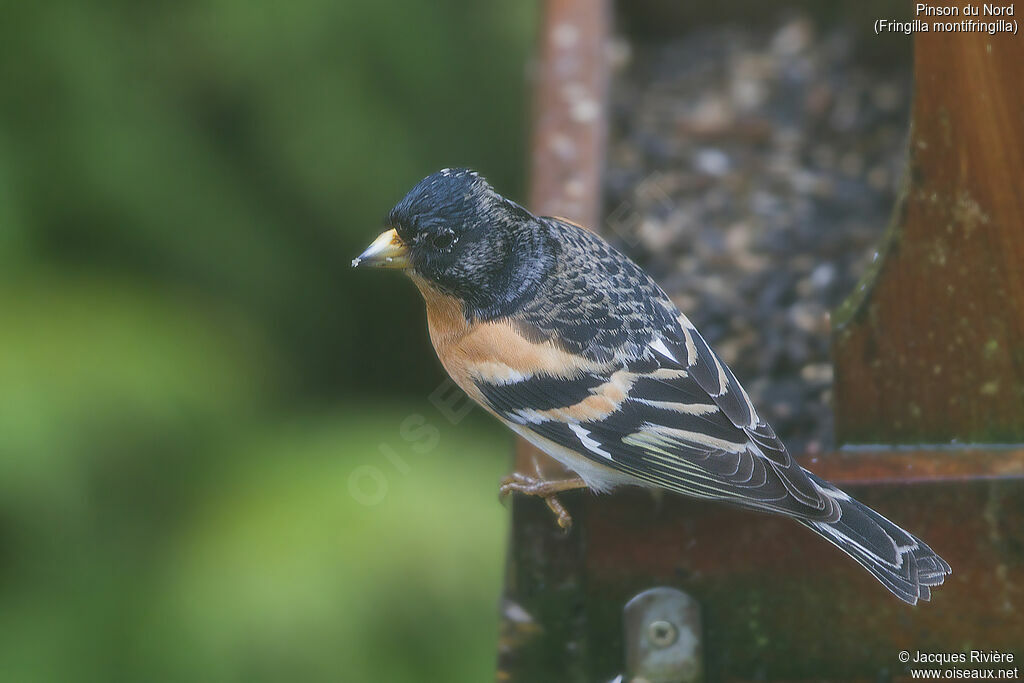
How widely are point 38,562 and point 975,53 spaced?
2213 millimetres

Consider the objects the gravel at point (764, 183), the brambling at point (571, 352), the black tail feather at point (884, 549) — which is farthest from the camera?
the gravel at point (764, 183)

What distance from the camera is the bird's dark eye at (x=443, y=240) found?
1584 millimetres

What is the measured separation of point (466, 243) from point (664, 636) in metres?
0.63

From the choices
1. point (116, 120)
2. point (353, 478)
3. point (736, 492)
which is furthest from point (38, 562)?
point (736, 492)

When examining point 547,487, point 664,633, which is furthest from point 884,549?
point 547,487

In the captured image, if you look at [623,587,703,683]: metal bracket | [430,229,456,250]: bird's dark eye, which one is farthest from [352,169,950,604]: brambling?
[623,587,703,683]: metal bracket

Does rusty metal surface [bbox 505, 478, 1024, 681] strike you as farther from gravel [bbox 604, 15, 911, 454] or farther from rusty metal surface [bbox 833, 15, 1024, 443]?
gravel [bbox 604, 15, 911, 454]

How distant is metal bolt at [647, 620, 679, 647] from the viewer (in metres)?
1.40

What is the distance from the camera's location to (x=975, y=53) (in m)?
1.34

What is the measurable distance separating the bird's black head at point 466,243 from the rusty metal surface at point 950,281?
0.49m

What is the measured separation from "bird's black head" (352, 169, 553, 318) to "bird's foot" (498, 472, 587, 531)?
27 cm

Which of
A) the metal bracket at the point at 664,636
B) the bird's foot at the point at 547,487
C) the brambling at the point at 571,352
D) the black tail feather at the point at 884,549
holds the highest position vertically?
the brambling at the point at 571,352

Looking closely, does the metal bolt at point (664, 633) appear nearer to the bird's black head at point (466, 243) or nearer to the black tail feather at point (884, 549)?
the black tail feather at point (884, 549)

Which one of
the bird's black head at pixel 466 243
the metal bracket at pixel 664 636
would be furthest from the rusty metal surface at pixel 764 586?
the bird's black head at pixel 466 243
